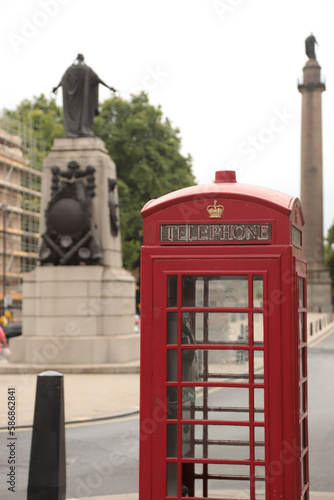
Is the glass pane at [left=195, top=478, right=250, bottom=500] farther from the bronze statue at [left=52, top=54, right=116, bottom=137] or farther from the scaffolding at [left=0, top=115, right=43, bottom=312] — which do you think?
the scaffolding at [left=0, top=115, right=43, bottom=312]

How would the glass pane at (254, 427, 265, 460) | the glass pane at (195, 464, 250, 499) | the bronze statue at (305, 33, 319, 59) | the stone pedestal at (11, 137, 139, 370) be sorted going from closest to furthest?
the glass pane at (254, 427, 265, 460) → the glass pane at (195, 464, 250, 499) → the stone pedestal at (11, 137, 139, 370) → the bronze statue at (305, 33, 319, 59)

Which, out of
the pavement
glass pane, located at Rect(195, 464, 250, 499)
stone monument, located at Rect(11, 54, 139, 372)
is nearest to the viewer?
glass pane, located at Rect(195, 464, 250, 499)

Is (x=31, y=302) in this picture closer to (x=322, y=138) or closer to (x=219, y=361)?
(x=219, y=361)

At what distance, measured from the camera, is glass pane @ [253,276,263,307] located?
4938mm

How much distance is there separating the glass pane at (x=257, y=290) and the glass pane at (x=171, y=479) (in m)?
1.10

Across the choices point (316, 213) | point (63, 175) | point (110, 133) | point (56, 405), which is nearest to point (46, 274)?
point (63, 175)

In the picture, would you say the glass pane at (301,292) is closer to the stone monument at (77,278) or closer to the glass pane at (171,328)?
the glass pane at (171,328)

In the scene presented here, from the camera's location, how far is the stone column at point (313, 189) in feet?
229

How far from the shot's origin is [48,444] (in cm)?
632

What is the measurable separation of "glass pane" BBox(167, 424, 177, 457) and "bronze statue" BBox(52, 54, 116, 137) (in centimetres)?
1709

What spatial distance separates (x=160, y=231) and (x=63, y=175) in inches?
619

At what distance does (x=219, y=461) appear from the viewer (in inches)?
193

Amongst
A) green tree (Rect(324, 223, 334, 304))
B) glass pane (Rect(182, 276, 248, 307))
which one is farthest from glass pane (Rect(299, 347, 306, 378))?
green tree (Rect(324, 223, 334, 304))

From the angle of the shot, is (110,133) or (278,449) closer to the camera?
(278,449)
